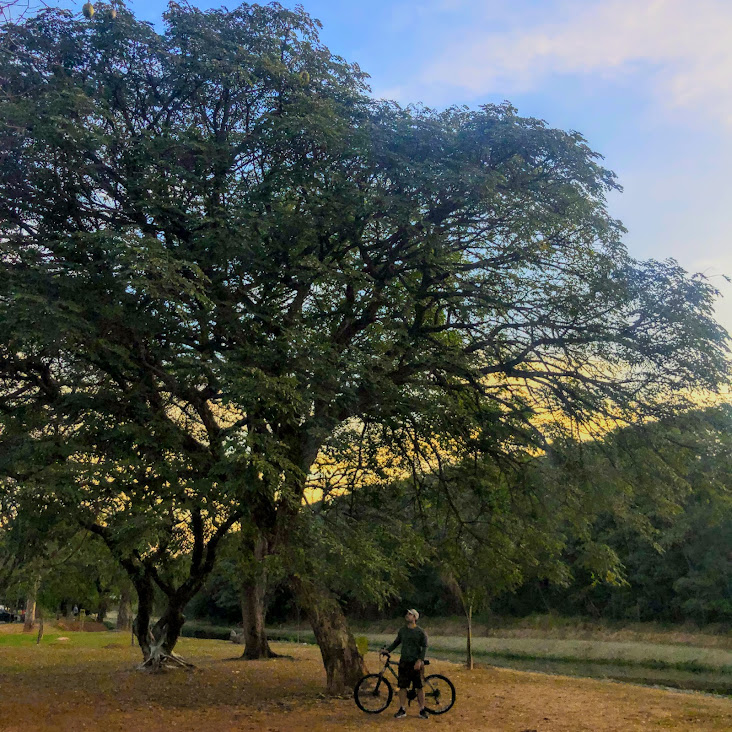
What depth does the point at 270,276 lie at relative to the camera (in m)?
11.8

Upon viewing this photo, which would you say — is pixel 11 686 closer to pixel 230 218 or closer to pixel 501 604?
pixel 230 218

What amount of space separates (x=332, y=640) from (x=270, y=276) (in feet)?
20.3

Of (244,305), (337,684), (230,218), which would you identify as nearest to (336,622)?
(337,684)

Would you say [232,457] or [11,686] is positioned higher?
[232,457]

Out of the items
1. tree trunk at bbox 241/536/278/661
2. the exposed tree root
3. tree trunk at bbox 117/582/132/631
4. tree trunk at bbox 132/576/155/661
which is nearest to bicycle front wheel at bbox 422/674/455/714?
the exposed tree root

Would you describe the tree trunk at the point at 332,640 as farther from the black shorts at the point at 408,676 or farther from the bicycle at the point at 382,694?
the black shorts at the point at 408,676

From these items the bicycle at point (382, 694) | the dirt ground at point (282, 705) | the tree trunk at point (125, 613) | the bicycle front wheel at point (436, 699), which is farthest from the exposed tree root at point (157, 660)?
the tree trunk at point (125, 613)

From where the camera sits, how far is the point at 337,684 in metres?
12.3

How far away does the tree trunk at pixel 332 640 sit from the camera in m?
12.2

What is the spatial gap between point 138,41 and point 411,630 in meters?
9.70

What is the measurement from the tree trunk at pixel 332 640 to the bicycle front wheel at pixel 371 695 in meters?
0.81

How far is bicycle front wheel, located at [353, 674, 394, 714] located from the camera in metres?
10.8

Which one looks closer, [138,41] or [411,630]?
[411,630]

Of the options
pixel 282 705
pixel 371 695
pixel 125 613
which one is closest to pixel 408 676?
pixel 371 695
